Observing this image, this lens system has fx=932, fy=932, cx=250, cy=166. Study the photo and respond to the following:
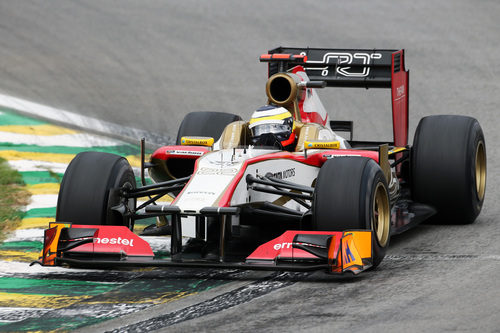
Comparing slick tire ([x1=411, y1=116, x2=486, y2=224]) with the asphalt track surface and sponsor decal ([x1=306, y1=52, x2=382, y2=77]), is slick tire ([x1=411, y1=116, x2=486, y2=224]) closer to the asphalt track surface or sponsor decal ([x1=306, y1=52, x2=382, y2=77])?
the asphalt track surface

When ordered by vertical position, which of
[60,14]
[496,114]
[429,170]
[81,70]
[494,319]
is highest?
[60,14]

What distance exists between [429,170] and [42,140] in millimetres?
6342

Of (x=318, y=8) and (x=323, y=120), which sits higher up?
(x=318, y=8)

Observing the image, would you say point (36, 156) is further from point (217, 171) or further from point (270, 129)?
point (217, 171)

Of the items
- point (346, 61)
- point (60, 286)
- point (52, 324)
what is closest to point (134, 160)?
point (346, 61)

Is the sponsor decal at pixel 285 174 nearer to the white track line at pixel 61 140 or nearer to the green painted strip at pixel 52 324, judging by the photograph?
the green painted strip at pixel 52 324

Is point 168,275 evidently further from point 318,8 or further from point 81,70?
point 318,8

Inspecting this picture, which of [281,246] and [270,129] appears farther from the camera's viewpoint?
[270,129]

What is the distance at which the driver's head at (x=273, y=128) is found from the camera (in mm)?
9453

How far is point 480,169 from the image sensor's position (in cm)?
1112

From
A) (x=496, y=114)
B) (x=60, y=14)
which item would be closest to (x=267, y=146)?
(x=496, y=114)

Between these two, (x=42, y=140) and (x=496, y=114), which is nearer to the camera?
(x=42, y=140)

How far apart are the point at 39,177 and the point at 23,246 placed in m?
3.04

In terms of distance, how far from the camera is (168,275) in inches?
319
